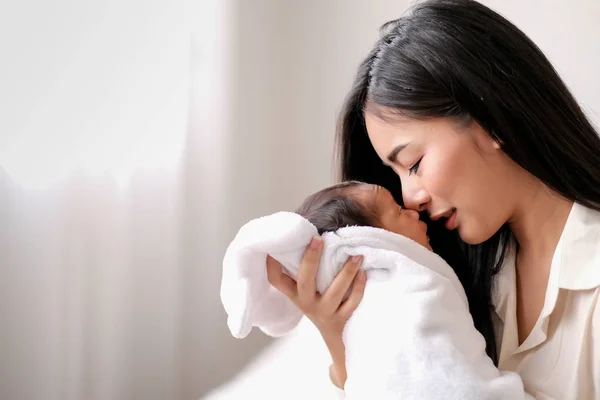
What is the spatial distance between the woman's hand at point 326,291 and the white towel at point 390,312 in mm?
16

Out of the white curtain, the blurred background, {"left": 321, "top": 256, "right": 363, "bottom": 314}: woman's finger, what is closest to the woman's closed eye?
{"left": 321, "top": 256, "right": 363, "bottom": 314}: woman's finger

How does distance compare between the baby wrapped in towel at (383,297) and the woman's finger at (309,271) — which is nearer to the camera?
the baby wrapped in towel at (383,297)

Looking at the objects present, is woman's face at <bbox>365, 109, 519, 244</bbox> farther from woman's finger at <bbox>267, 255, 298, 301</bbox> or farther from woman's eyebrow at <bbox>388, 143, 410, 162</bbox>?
woman's finger at <bbox>267, 255, 298, 301</bbox>

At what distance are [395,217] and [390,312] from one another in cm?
24

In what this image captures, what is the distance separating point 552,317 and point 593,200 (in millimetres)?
242

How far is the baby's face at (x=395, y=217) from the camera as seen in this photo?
1360 millimetres

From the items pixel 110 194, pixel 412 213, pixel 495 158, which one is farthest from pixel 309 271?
pixel 110 194

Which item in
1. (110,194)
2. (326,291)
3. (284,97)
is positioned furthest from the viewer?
(284,97)

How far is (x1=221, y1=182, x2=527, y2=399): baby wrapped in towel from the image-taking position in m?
1.13

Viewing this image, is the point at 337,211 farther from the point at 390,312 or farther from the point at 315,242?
the point at 390,312

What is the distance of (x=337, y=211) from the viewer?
1318 millimetres

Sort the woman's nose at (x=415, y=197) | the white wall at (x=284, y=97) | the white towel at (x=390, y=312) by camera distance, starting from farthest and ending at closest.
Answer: the white wall at (x=284, y=97), the woman's nose at (x=415, y=197), the white towel at (x=390, y=312)

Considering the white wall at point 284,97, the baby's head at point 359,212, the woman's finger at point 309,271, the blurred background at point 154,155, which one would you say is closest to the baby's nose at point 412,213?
the baby's head at point 359,212

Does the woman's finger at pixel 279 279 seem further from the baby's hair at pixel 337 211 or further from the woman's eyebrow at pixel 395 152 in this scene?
the woman's eyebrow at pixel 395 152
